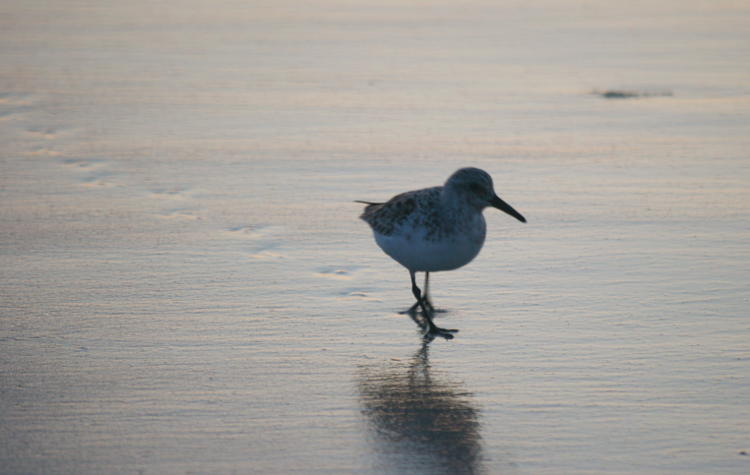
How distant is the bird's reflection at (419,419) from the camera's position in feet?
16.3

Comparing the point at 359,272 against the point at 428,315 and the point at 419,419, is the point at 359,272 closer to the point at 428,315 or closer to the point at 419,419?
the point at 428,315

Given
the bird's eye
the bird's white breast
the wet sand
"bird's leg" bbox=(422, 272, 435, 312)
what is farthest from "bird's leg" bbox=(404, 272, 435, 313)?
the bird's eye

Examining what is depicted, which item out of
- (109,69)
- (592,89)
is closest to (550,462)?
(592,89)

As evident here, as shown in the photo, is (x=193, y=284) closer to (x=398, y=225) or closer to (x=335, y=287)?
(x=335, y=287)

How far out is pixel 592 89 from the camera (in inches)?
589

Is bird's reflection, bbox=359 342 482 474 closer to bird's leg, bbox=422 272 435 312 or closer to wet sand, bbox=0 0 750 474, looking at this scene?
wet sand, bbox=0 0 750 474

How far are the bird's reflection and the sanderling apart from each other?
0.74 metres

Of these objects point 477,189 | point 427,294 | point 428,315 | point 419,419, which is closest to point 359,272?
point 427,294

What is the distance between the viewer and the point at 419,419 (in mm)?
5438

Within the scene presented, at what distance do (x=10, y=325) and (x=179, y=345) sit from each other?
109 cm

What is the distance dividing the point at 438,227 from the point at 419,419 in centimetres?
168

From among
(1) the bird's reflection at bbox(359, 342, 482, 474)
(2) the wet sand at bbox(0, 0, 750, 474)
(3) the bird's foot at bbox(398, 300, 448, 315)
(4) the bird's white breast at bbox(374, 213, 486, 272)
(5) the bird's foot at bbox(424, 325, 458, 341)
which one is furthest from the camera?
(3) the bird's foot at bbox(398, 300, 448, 315)

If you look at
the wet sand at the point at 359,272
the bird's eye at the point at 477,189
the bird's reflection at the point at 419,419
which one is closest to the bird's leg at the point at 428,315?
the wet sand at the point at 359,272

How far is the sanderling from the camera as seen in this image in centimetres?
680
